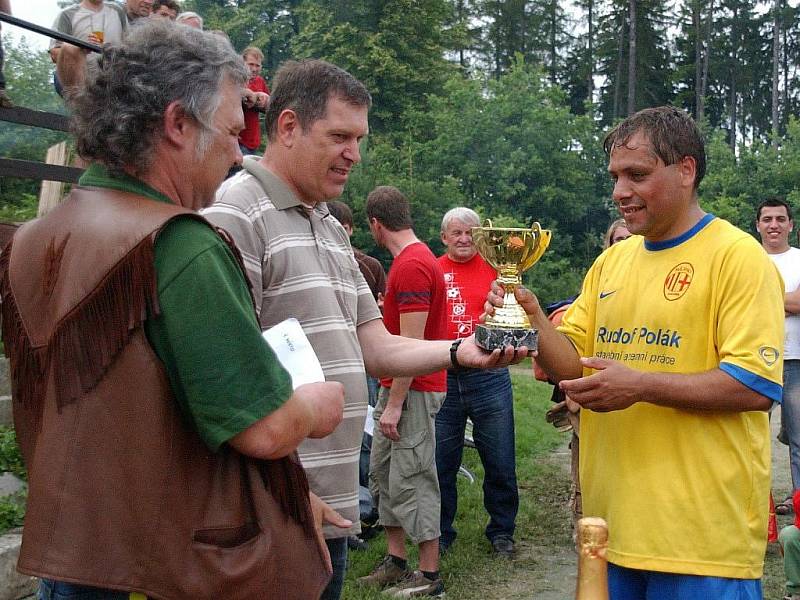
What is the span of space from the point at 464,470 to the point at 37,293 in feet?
21.6

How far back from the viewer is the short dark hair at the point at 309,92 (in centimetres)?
267

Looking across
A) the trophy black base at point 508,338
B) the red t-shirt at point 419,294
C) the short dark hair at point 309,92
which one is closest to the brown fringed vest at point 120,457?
the short dark hair at point 309,92

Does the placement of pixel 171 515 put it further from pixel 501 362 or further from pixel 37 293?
pixel 501 362

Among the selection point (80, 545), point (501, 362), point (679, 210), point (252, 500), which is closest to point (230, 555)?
point (252, 500)

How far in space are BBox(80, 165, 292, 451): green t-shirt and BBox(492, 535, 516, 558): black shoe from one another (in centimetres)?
456

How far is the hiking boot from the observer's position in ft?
16.9

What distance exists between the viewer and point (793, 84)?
4534cm

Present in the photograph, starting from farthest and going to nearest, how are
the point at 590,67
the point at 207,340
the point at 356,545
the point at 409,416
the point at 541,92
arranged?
the point at 590,67
the point at 541,92
the point at 356,545
the point at 409,416
the point at 207,340

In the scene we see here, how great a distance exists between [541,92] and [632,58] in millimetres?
10177

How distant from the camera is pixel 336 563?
8.63 feet

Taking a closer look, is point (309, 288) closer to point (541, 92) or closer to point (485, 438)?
point (485, 438)

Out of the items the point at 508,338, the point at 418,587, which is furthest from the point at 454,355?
the point at 418,587

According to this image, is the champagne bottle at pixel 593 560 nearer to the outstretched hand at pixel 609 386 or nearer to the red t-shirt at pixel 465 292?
the outstretched hand at pixel 609 386

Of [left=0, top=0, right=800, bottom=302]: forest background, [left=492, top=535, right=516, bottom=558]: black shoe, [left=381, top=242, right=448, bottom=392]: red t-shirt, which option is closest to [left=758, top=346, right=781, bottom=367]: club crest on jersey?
[left=381, top=242, right=448, bottom=392]: red t-shirt
